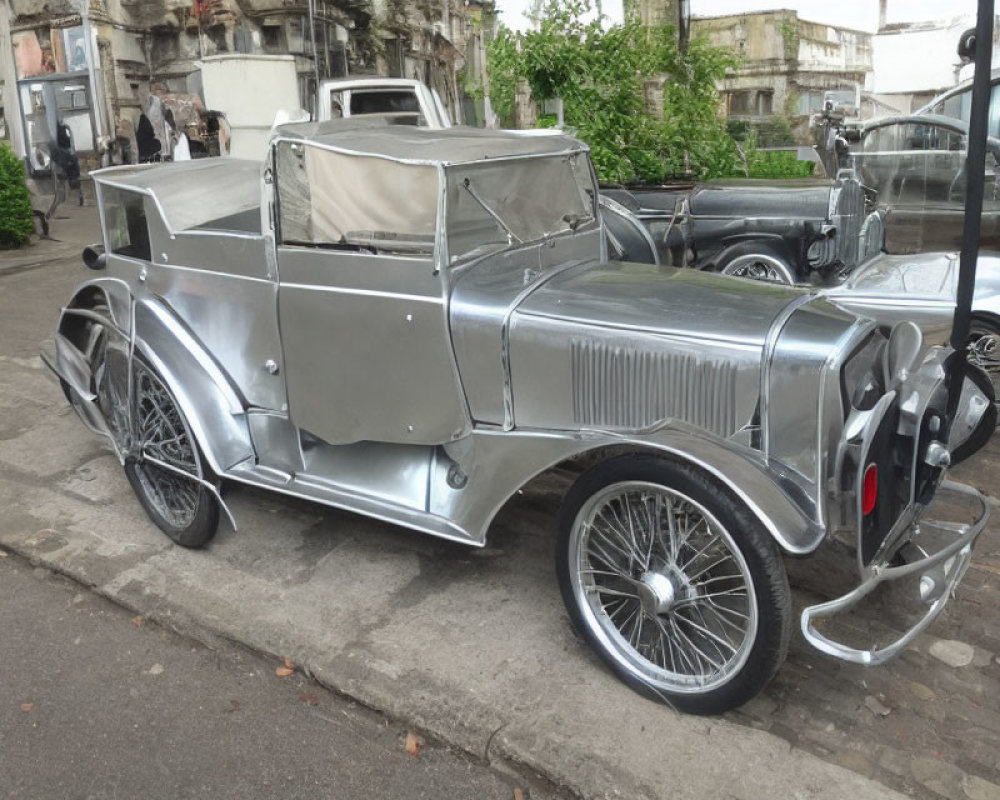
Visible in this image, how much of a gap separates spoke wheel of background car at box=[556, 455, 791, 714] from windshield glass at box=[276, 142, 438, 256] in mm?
1213

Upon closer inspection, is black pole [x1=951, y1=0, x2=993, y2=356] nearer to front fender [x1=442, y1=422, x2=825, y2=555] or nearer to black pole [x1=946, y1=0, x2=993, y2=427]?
black pole [x1=946, y1=0, x2=993, y2=427]

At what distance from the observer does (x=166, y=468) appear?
163 inches

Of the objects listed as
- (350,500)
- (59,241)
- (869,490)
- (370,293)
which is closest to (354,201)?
(370,293)

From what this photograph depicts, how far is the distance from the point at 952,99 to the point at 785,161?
4072 mm

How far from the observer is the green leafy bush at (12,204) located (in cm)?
1198

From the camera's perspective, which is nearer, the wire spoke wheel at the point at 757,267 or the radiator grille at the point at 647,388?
the radiator grille at the point at 647,388

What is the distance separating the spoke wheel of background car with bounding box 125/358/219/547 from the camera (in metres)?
4.10

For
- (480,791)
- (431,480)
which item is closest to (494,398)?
(431,480)

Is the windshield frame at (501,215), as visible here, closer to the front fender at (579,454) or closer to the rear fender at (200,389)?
the front fender at (579,454)

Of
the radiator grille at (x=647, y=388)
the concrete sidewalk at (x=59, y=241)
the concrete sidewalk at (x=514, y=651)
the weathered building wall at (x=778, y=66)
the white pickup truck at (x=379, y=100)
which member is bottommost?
the concrete sidewalk at (x=514, y=651)

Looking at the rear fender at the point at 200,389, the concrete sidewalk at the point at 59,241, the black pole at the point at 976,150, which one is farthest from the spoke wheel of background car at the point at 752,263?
the concrete sidewalk at the point at 59,241

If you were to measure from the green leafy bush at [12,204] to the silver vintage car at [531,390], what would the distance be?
8792 millimetres

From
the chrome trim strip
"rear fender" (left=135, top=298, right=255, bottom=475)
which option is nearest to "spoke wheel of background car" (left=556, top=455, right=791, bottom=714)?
the chrome trim strip

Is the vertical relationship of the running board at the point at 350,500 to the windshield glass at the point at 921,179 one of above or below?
below
